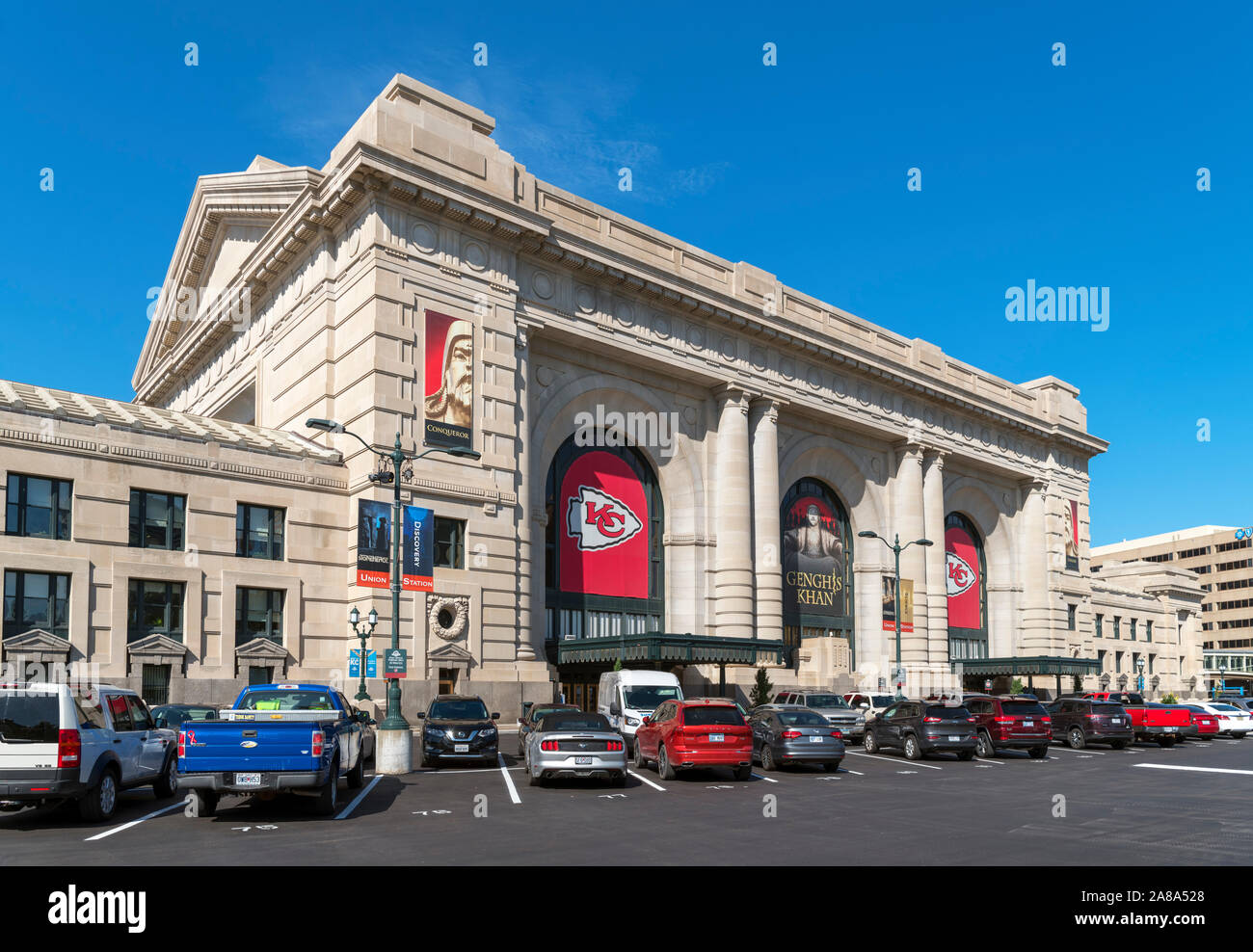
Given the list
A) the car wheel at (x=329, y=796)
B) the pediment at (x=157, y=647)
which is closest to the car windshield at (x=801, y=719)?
the car wheel at (x=329, y=796)

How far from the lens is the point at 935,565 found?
64.8 metres

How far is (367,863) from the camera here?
11.8m

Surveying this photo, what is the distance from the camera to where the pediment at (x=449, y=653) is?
38.0 metres

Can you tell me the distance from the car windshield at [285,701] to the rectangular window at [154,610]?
1763 centimetres

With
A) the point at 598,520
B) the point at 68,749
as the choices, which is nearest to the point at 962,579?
the point at 598,520

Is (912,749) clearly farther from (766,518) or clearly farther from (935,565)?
(935,565)

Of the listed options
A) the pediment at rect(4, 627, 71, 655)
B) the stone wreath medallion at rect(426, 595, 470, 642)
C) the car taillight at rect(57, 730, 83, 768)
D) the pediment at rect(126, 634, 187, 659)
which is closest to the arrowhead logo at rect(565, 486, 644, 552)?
the stone wreath medallion at rect(426, 595, 470, 642)

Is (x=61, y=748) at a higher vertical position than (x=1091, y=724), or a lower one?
higher

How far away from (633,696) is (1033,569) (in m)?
52.6

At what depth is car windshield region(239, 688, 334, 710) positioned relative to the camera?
18.7 metres

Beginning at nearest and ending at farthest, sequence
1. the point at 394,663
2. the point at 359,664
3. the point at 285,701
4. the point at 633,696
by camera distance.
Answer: the point at 285,701 < the point at 394,663 < the point at 633,696 < the point at 359,664

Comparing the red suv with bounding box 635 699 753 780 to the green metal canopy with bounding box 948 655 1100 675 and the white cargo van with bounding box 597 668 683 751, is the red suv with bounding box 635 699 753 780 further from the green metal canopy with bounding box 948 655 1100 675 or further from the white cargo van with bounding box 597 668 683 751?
the green metal canopy with bounding box 948 655 1100 675

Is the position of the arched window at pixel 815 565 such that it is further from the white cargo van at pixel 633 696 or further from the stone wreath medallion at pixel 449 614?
the white cargo van at pixel 633 696
